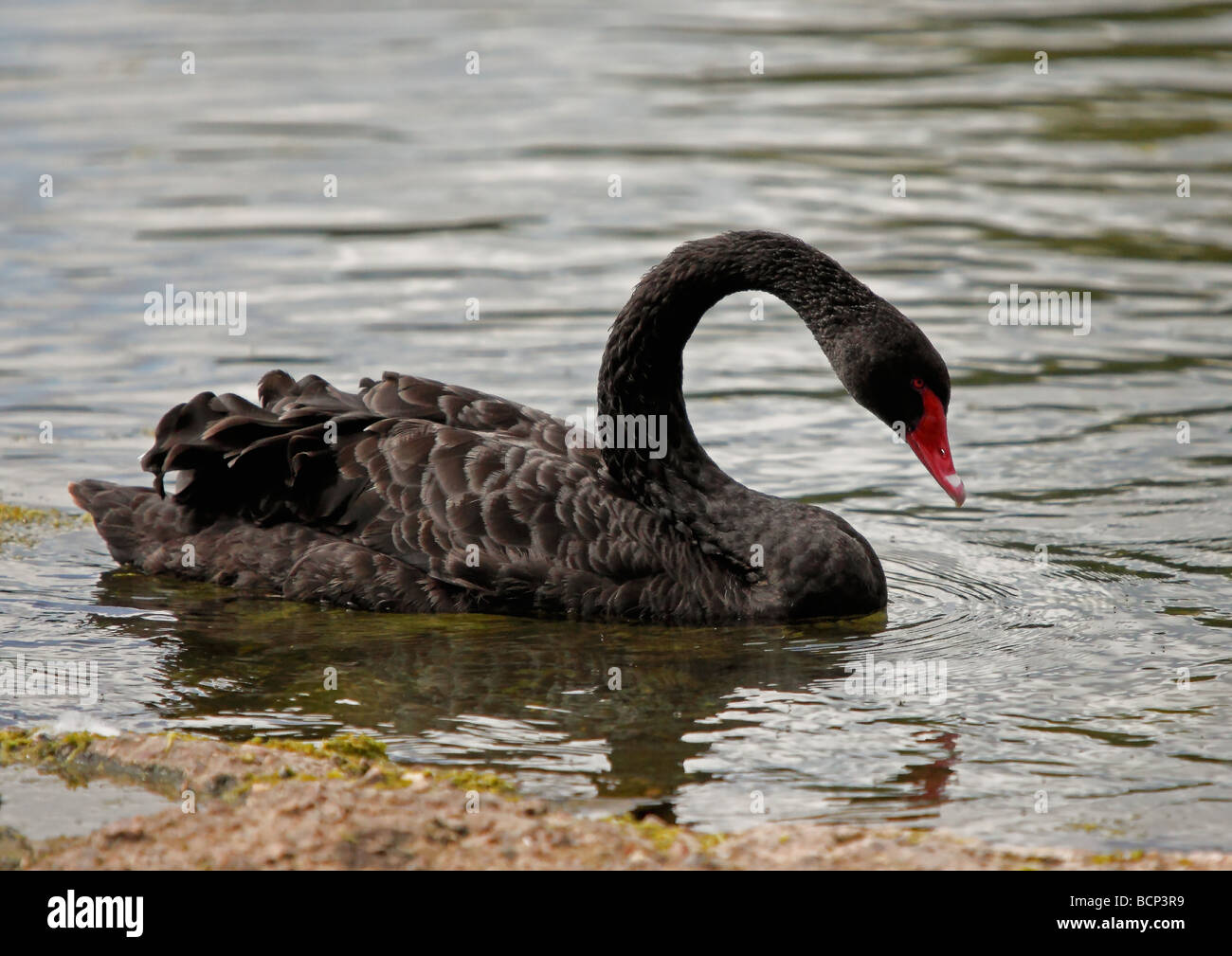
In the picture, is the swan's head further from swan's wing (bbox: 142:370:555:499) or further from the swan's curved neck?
Answer: swan's wing (bbox: 142:370:555:499)

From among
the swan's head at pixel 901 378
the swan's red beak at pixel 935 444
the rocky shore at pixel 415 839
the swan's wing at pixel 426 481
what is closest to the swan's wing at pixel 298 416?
the swan's wing at pixel 426 481

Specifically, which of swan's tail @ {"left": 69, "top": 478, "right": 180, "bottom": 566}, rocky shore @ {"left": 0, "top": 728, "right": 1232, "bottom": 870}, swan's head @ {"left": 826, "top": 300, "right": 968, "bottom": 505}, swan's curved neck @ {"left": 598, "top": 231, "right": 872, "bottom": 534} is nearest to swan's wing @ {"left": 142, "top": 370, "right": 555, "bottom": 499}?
swan's tail @ {"left": 69, "top": 478, "right": 180, "bottom": 566}

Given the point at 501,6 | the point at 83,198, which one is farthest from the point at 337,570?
the point at 501,6

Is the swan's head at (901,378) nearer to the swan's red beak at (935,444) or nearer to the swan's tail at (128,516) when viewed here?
the swan's red beak at (935,444)

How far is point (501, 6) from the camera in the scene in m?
22.2

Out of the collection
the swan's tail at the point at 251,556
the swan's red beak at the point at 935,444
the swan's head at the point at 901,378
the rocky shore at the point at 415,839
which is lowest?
the rocky shore at the point at 415,839

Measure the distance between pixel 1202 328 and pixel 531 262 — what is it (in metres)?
4.72

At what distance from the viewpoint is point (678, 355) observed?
7.86 metres

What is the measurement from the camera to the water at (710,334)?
6.27 meters

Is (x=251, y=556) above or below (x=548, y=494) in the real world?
below

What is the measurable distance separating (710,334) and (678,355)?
160 inches

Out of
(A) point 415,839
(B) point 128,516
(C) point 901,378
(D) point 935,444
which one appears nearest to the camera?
(A) point 415,839

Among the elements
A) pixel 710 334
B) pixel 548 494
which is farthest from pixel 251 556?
pixel 710 334

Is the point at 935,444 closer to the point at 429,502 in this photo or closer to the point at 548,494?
the point at 548,494
